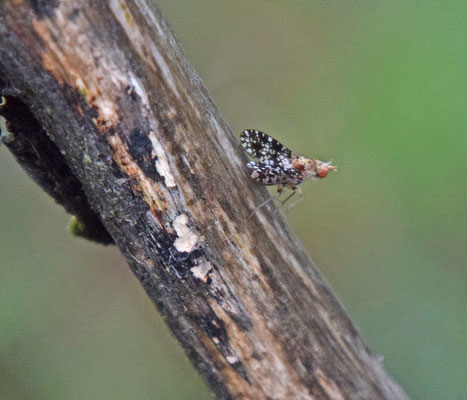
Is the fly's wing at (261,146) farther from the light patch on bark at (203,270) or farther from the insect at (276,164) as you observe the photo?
the light patch on bark at (203,270)

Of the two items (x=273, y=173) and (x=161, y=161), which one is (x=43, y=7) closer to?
(x=161, y=161)

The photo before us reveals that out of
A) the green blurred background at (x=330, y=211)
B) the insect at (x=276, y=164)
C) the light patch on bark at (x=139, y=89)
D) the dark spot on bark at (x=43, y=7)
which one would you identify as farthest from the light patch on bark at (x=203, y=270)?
the green blurred background at (x=330, y=211)

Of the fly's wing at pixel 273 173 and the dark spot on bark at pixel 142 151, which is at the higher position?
the dark spot on bark at pixel 142 151

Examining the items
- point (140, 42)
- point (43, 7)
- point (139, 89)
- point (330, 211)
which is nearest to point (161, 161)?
point (139, 89)

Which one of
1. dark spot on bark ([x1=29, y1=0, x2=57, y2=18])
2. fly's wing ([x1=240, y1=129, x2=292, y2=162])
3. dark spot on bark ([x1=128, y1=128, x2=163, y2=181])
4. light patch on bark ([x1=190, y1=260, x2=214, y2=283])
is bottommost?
light patch on bark ([x1=190, y1=260, x2=214, y2=283])

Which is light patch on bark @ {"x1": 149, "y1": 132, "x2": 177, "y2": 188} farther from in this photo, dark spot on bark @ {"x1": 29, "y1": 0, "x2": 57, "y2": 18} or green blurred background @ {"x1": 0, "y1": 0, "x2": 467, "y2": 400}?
green blurred background @ {"x1": 0, "y1": 0, "x2": 467, "y2": 400}

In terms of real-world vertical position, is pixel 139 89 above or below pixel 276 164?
above

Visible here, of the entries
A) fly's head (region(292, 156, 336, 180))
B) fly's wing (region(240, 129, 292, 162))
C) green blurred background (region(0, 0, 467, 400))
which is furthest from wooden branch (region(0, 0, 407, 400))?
green blurred background (region(0, 0, 467, 400))
